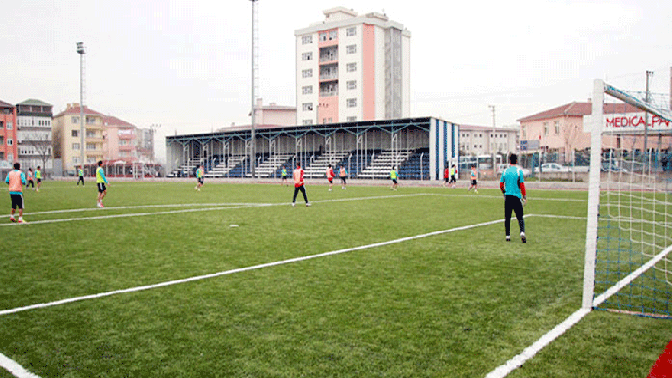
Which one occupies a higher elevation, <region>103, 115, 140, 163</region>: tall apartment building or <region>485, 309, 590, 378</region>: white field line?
<region>103, 115, 140, 163</region>: tall apartment building

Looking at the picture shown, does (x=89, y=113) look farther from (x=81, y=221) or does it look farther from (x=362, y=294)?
(x=362, y=294)

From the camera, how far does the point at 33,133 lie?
88250 mm

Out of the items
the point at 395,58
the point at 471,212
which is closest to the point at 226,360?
the point at 471,212

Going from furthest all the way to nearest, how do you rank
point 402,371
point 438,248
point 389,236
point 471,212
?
point 471,212 < point 389,236 < point 438,248 < point 402,371

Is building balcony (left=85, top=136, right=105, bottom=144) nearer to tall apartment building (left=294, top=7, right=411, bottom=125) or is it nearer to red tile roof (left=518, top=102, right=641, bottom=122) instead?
tall apartment building (left=294, top=7, right=411, bottom=125)

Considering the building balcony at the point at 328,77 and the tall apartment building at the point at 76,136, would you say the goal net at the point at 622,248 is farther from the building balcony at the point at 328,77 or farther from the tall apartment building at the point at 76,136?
the tall apartment building at the point at 76,136

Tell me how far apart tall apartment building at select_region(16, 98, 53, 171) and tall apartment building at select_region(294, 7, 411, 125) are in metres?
50.5

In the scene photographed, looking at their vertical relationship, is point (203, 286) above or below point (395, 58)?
below

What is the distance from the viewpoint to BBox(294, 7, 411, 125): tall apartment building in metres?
65.4

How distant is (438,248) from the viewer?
9.77m

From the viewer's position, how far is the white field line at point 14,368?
153 inches

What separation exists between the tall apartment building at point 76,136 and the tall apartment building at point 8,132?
9.04 m

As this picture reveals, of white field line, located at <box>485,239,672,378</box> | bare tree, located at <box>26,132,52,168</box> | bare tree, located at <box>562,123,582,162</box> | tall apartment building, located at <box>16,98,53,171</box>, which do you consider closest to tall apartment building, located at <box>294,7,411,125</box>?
bare tree, located at <box>562,123,582,162</box>

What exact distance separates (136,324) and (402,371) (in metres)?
2.94
